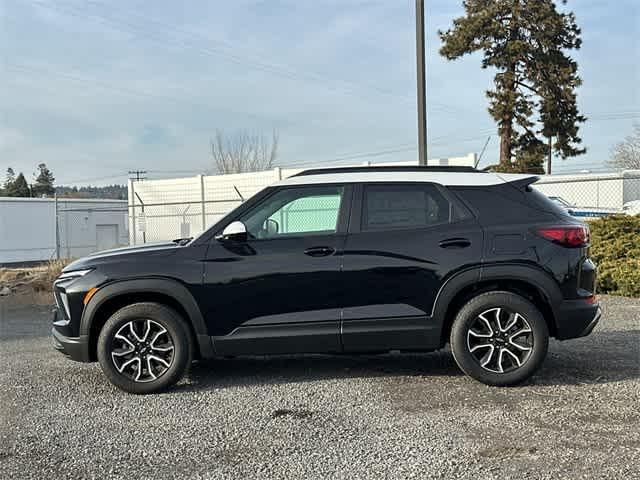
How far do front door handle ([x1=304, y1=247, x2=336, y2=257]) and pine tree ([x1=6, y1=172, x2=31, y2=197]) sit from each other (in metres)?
83.0

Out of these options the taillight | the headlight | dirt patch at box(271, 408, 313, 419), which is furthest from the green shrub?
the headlight

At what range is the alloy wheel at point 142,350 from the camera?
5254mm

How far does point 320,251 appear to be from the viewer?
17.2 feet

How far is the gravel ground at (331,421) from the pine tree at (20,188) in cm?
8176

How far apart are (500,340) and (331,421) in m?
1.66

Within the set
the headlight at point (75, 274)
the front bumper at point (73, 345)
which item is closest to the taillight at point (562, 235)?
the headlight at point (75, 274)

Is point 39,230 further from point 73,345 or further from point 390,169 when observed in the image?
point 390,169

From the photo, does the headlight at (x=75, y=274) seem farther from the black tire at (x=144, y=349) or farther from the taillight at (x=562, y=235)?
the taillight at (x=562, y=235)

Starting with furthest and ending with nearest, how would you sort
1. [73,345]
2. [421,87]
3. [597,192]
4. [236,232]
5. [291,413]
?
[597,192] → [421,87] → [73,345] → [236,232] → [291,413]

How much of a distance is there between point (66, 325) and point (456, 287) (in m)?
3.28

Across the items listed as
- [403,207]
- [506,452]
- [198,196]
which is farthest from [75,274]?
[198,196]

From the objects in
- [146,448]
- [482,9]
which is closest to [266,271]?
[146,448]

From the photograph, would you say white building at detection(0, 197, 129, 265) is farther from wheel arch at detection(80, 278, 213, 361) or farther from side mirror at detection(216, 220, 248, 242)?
side mirror at detection(216, 220, 248, 242)

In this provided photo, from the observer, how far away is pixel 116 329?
523 cm
